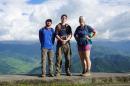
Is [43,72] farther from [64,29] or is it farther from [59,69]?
[64,29]

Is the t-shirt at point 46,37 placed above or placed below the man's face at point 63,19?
below

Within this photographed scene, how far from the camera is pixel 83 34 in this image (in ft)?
67.9

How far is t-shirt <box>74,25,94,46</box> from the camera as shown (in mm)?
20547

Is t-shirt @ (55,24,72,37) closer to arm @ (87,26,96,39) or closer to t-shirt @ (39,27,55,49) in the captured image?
t-shirt @ (39,27,55,49)

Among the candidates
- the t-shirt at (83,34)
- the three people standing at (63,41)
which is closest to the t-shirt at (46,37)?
the three people standing at (63,41)

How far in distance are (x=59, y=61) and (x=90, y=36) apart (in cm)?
195

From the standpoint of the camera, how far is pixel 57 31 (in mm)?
20734

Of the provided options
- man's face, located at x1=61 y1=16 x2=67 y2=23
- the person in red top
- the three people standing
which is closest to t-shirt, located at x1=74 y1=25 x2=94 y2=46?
the three people standing

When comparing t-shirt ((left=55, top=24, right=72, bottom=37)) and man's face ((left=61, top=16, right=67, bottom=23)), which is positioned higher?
man's face ((left=61, top=16, right=67, bottom=23))

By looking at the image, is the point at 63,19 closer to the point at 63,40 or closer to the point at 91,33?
the point at 63,40

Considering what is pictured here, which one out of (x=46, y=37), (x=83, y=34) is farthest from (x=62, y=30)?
(x=83, y=34)

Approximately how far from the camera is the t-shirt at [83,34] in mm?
20547

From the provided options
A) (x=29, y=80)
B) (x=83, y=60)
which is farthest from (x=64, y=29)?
(x=29, y=80)

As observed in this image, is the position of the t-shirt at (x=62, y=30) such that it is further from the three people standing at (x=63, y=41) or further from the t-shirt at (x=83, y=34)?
the t-shirt at (x=83, y=34)
